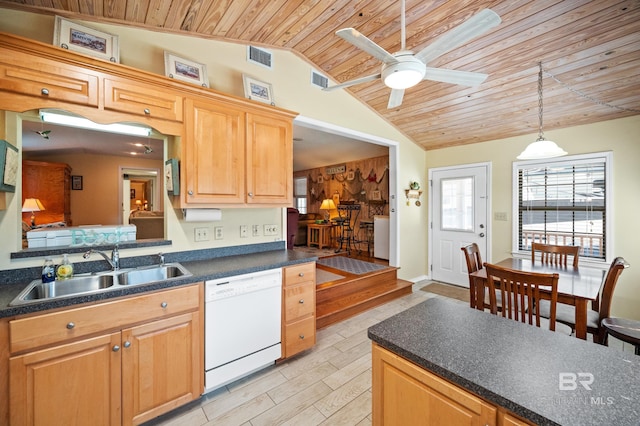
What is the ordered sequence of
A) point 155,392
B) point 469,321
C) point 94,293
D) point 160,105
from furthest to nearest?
point 160,105, point 155,392, point 94,293, point 469,321

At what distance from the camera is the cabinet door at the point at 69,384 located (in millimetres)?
1326

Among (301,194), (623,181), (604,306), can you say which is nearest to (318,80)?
(604,306)

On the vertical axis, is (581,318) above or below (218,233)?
below

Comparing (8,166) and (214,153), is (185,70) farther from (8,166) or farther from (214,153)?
(8,166)

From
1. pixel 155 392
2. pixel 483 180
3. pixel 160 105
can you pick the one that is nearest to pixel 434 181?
pixel 483 180

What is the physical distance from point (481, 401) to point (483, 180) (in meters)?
4.31

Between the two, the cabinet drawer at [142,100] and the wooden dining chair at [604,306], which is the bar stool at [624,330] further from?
the cabinet drawer at [142,100]

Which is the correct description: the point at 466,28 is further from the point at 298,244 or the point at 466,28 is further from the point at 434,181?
the point at 298,244

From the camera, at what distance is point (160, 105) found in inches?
78.7

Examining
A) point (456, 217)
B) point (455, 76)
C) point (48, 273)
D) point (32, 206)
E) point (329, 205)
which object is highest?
point (455, 76)

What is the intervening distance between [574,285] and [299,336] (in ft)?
7.55

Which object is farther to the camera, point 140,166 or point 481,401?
point 140,166

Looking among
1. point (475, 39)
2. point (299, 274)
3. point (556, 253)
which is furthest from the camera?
point (556, 253)

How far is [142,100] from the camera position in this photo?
193 cm
